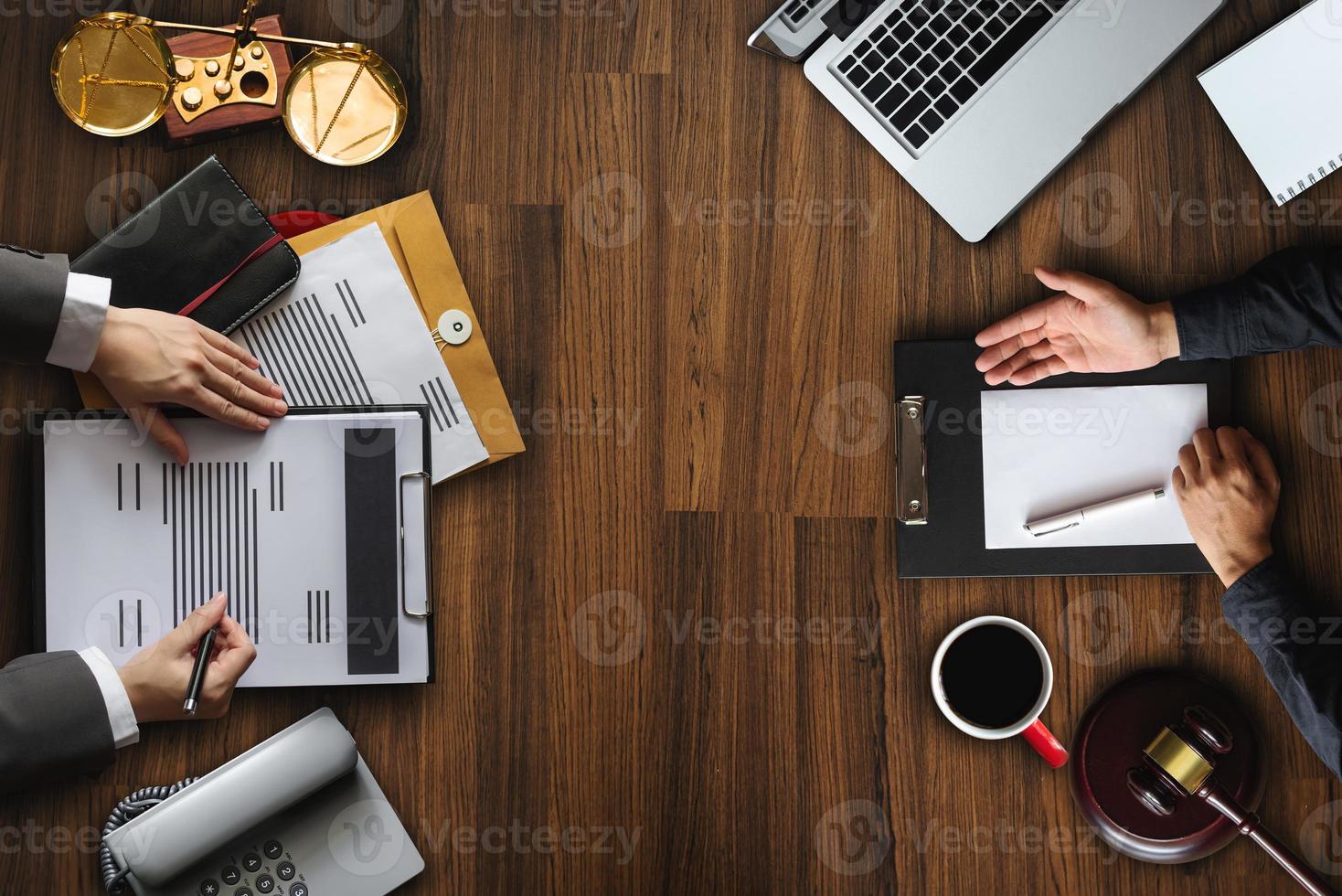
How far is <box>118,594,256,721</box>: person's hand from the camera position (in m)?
0.94

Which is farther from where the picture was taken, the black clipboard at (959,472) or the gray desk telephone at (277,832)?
the black clipboard at (959,472)

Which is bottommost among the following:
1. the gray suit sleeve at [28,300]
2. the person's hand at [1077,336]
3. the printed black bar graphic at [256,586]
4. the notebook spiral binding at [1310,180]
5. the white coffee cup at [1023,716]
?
the white coffee cup at [1023,716]

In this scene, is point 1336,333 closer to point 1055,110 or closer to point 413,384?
point 1055,110

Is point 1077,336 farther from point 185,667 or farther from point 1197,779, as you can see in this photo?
point 185,667

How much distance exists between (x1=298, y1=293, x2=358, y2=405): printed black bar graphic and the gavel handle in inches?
39.7

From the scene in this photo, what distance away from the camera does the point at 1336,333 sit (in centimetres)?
100

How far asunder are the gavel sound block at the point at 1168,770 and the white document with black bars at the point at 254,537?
75 centimetres

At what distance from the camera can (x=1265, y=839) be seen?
97 centimetres

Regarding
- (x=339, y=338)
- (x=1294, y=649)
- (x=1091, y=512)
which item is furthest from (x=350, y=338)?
(x=1294, y=649)

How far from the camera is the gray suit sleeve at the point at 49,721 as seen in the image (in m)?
0.91

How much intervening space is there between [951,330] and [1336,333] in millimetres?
403

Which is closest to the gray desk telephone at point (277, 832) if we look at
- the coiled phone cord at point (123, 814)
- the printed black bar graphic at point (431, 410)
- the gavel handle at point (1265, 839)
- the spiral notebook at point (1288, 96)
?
the coiled phone cord at point (123, 814)

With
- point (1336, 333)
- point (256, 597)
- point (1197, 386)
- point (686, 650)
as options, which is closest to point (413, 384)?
point (256, 597)

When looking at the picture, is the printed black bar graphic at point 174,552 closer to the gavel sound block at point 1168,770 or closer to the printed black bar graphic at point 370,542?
the printed black bar graphic at point 370,542
